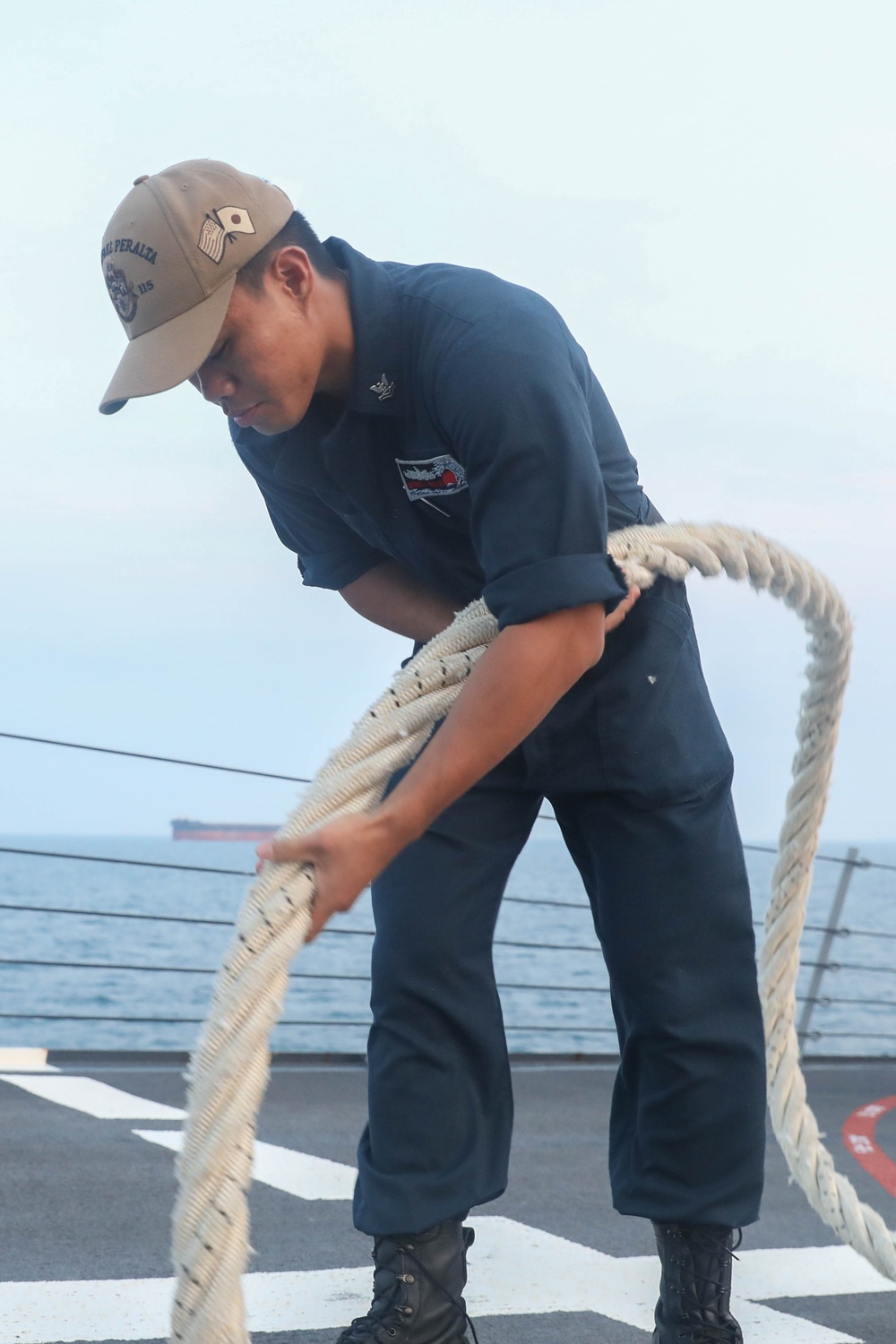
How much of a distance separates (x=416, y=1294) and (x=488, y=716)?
0.68m

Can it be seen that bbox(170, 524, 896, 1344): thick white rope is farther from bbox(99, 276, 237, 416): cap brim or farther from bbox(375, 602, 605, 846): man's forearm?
bbox(99, 276, 237, 416): cap brim

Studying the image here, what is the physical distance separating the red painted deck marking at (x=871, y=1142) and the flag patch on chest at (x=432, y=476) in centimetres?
211

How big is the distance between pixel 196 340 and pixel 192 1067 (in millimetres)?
668

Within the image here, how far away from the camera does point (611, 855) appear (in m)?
1.68

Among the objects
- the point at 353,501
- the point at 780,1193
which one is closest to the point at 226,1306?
the point at 353,501

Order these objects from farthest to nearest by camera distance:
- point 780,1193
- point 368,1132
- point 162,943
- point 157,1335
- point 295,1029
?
point 162,943 < point 295,1029 < point 780,1193 < point 157,1335 < point 368,1132

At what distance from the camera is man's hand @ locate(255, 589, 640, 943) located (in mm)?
1218

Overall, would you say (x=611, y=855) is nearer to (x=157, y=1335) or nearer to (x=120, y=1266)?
(x=157, y=1335)

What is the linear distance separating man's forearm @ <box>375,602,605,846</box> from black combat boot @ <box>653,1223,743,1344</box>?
0.72m

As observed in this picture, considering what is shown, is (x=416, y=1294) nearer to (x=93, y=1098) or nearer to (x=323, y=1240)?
(x=323, y=1240)

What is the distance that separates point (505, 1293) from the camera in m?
2.05

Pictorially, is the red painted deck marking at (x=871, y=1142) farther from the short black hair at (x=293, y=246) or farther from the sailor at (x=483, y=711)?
the short black hair at (x=293, y=246)

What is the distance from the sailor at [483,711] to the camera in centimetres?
131

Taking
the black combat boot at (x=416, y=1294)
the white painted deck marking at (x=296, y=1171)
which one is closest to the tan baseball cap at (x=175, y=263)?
the black combat boot at (x=416, y=1294)
